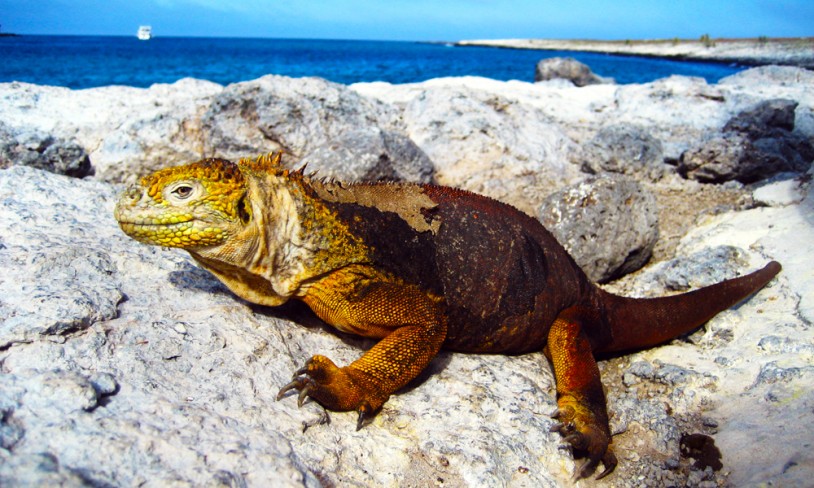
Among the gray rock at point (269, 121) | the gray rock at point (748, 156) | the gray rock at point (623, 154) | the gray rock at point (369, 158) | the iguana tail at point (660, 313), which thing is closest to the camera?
the iguana tail at point (660, 313)

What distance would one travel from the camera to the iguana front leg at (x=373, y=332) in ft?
7.68

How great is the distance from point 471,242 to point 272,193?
3.38ft

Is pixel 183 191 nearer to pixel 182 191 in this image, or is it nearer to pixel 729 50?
pixel 182 191

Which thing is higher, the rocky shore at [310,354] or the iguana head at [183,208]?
the iguana head at [183,208]

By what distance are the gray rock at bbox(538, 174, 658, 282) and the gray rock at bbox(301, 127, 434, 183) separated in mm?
1585

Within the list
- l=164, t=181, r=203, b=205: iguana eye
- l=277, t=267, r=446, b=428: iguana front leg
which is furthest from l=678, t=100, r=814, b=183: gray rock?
l=164, t=181, r=203, b=205: iguana eye

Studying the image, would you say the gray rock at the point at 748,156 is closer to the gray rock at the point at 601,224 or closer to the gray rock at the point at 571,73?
the gray rock at the point at 601,224

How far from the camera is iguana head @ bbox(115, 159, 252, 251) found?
2.25 m

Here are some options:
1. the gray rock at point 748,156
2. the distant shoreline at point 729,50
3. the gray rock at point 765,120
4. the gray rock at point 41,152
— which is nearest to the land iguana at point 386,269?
the gray rock at point 41,152

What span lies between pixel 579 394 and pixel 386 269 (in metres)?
1.17

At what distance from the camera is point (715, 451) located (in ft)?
8.30

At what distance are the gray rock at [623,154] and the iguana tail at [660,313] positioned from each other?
11.7 feet

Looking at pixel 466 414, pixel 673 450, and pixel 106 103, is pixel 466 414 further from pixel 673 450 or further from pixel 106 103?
pixel 106 103

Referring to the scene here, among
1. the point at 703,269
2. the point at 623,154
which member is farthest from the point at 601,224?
the point at 623,154
